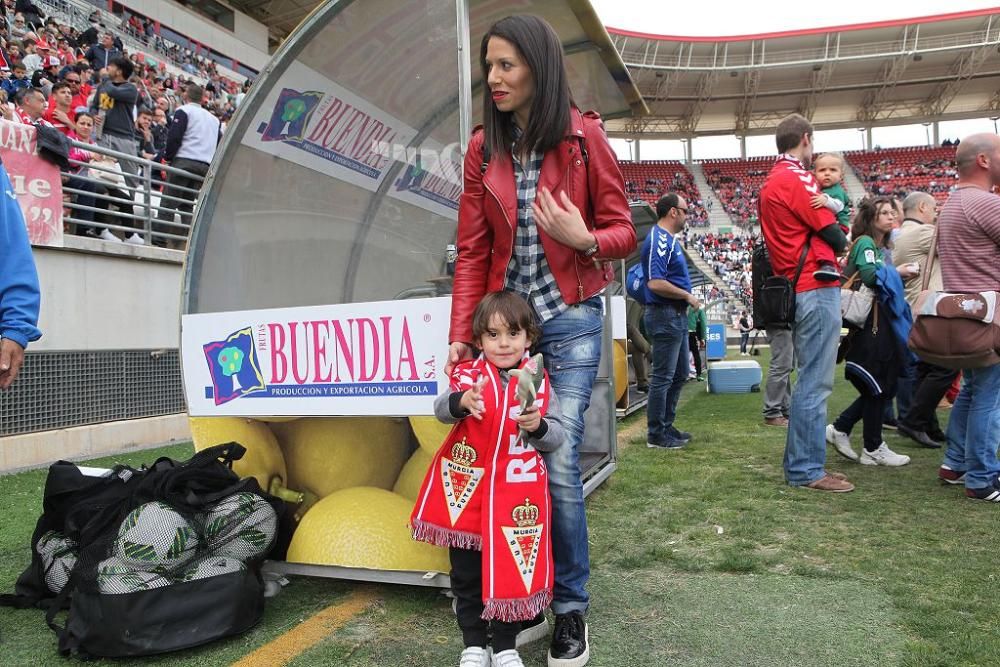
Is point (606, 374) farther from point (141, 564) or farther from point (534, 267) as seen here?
point (141, 564)

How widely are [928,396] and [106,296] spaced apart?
21.7ft

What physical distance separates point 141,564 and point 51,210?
15.2 feet

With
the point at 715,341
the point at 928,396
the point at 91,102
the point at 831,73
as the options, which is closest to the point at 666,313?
the point at 928,396

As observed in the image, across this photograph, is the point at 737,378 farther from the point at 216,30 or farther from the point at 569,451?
the point at 216,30

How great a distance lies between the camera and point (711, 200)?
48.1 meters

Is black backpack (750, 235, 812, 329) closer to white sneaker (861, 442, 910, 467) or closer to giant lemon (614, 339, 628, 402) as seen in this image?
white sneaker (861, 442, 910, 467)

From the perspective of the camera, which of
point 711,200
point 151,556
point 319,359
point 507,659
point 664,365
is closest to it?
point 507,659

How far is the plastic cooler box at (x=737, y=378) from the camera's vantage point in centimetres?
976

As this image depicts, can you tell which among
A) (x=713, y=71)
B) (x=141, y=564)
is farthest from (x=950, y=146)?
(x=141, y=564)

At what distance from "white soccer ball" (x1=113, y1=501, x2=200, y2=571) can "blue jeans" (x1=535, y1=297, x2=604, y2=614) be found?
121 cm

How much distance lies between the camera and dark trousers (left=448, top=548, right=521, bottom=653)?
212 cm

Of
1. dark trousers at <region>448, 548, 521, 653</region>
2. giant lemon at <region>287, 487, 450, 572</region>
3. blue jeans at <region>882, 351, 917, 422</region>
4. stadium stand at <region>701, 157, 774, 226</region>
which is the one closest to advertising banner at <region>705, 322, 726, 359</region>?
blue jeans at <region>882, 351, 917, 422</region>

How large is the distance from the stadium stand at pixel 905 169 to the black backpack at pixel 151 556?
47367 mm

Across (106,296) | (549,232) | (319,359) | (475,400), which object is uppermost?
(106,296)
